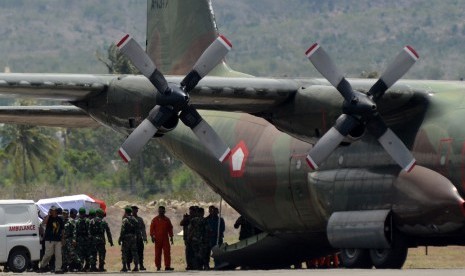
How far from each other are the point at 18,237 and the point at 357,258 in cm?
1076

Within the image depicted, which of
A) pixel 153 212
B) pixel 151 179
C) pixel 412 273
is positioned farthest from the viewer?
pixel 151 179

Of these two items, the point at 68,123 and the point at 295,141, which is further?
the point at 68,123

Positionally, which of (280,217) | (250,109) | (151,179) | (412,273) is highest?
(151,179)

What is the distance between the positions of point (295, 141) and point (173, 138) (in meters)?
4.20

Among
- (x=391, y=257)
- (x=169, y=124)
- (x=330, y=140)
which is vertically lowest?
(x=391, y=257)

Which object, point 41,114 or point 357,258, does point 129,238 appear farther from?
point 357,258

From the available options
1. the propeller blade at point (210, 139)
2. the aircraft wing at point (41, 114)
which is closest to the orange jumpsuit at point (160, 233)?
the aircraft wing at point (41, 114)

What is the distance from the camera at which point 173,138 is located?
3338cm

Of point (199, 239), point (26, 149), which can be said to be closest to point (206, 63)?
point (199, 239)

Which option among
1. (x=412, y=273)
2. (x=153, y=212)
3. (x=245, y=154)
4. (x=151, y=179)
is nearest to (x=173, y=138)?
(x=245, y=154)

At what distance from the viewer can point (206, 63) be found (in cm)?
2770

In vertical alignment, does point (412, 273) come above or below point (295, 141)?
below

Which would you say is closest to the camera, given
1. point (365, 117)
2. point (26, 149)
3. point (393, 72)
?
point (365, 117)

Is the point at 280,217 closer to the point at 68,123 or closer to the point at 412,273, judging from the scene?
the point at 68,123
